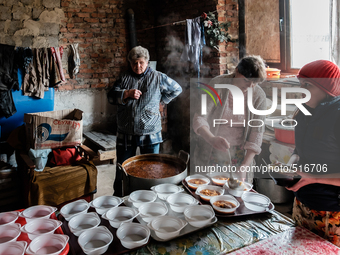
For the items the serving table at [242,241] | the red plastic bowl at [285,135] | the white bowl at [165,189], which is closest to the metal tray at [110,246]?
the serving table at [242,241]

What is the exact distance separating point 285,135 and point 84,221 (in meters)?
2.44

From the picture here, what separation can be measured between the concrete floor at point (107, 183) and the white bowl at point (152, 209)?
2.24 meters

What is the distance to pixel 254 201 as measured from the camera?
190 centimetres

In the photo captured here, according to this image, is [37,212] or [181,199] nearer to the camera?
[37,212]

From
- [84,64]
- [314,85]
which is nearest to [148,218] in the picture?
[314,85]

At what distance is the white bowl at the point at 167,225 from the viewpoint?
1.53 meters

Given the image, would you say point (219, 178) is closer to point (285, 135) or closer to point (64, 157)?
point (285, 135)

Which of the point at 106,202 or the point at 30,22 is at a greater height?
the point at 30,22

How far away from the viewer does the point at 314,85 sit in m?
1.71

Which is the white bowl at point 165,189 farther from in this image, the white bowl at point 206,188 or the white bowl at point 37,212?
the white bowl at point 37,212

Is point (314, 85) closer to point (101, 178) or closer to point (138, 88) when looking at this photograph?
point (138, 88)

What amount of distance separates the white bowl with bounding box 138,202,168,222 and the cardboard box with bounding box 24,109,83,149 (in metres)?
1.77

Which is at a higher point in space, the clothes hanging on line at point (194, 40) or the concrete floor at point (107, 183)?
the clothes hanging on line at point (194, 40)

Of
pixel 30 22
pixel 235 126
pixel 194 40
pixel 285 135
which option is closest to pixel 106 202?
pixel 235 126
